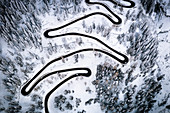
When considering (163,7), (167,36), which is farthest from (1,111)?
(163,7)

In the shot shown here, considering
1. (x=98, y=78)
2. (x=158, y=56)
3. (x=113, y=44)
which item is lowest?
(x=98, y=78)

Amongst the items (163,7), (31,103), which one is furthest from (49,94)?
(163,7)

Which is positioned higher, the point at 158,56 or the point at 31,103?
the point at 158,56

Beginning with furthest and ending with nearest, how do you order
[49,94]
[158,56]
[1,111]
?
[158,56] < [49,94] < [1,111]

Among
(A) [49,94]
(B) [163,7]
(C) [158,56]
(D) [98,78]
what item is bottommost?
(A) [49,94]

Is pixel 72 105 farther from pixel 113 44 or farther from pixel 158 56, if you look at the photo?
pixel 158 56

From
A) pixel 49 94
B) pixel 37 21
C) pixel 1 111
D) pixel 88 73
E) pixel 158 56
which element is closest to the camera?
pixel 1 111

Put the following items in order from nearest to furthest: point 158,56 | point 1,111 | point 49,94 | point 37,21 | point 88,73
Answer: point 1,111 < point 49,94 < point 88,73 < point 158,56 < point 37,21

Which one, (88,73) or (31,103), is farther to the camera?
(88,73)

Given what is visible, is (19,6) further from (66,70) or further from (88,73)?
(88,73)
